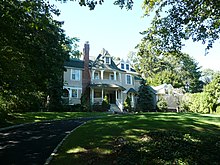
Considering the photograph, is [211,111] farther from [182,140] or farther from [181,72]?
[181,72]

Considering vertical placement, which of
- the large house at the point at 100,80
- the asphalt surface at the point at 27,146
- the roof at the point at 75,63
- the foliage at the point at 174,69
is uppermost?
the foliage at the point at 174,69

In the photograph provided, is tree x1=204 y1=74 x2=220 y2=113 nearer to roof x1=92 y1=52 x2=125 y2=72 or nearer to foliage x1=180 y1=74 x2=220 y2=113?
foliage x1=180 y1=74 x2=220 y2=113

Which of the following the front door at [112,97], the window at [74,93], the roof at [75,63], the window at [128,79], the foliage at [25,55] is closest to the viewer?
the foliage at [25,55]

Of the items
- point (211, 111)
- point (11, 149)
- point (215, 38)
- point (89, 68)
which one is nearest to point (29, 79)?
point (11, 149)

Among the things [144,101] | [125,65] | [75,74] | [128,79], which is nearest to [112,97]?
[128,79]

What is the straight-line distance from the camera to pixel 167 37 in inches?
414

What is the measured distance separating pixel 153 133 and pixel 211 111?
2290 centimetres

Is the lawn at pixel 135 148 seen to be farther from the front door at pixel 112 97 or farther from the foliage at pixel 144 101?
the front door at pixel 112 97

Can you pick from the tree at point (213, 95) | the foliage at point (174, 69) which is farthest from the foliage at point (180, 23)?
the foliage at point (174, 69)

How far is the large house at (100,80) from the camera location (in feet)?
109

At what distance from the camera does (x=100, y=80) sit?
115 ft

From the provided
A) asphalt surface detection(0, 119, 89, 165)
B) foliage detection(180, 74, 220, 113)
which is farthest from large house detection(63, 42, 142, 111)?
asphalt surface detection(0, 119, 89, 165)

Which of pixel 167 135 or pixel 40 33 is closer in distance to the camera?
pixel 167 135

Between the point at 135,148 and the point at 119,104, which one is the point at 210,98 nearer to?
the point at 119,104
